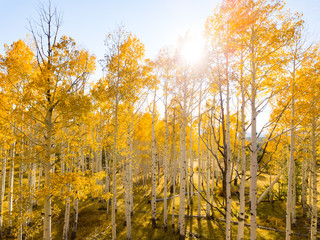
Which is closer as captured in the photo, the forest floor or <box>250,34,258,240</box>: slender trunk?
<box>250,34,258,240</box>: slender trunk

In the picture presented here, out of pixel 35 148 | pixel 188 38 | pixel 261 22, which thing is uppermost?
pixel 188 38

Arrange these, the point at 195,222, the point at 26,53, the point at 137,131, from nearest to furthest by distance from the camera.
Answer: the point at 26,53
the point at 195,222
the point at 137,131

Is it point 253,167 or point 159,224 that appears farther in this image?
point 159,224

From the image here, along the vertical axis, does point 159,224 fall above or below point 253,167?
below

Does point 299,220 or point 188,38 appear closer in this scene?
point 188,38

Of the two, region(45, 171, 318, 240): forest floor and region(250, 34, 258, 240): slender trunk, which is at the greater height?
region(250, 34, 258, 240): slender trunk

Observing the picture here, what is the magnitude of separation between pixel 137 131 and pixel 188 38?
→ 11.9 meters

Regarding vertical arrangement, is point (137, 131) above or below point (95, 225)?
above

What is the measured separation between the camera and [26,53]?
9484mm

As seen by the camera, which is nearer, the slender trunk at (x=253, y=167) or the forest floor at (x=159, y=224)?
the slender trunk at (x=253, y=167)

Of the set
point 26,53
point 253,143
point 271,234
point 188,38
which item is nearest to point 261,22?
point 253,143

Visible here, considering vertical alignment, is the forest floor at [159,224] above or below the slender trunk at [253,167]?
below

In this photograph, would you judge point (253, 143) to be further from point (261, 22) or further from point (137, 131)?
point (137, 131)

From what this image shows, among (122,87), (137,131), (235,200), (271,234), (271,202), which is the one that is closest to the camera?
(122,87)
